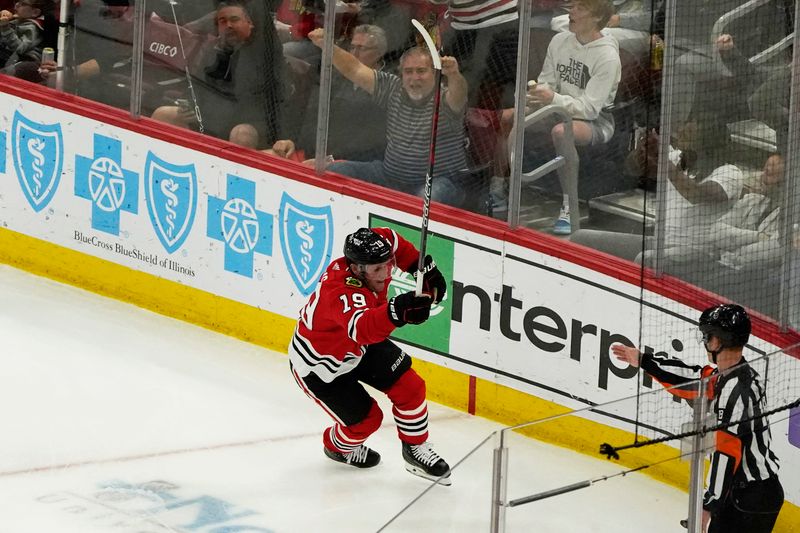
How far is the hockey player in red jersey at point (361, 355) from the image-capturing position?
5.77 meters

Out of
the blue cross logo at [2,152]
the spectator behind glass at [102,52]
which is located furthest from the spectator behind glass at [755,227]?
the blue cross logo at [2,152]

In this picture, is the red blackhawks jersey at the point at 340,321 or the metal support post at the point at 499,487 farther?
the red blackhawks jersey at the point at 340,321

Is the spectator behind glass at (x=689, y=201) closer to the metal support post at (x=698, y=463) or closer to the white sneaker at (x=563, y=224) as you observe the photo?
the white sneaker at (x=563, y=224)

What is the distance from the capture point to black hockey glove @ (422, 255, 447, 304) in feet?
19.6

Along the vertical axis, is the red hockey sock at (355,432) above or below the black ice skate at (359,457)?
above

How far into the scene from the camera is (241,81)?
7613 millimetres

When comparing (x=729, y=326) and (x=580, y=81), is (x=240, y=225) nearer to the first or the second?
(x=580, y=81)

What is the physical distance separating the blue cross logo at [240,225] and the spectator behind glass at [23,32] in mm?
1532

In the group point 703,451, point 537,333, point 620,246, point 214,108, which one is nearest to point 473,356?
point 537,333

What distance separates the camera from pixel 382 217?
7.11m

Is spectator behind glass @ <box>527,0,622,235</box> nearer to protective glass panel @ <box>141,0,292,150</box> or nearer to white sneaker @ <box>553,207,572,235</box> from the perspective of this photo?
white sneaker @ <box>553,207,572,235</box>

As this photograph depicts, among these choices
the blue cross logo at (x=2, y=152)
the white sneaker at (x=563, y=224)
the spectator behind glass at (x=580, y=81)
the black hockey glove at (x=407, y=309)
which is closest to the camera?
the black hockey glove at (x=407, y=309)

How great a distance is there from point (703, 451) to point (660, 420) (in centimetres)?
30

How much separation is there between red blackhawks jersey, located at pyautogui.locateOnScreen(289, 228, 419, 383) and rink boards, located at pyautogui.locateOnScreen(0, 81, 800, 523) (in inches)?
27.9
